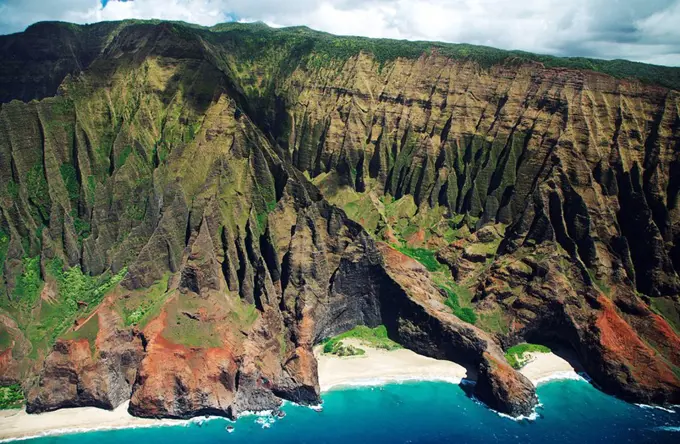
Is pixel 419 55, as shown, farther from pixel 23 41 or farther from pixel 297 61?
pixel 23 41

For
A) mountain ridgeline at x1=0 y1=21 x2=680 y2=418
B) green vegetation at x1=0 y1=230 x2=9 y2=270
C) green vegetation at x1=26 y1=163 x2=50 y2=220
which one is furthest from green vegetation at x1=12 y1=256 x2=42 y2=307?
green vegetation at x1=26 y1=163 x2=50 y2=220

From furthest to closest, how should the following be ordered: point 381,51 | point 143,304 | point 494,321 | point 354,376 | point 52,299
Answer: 1. point 381,51
2. point 494,321
3. point 354,376
4. point 52,299
5. point 143,304

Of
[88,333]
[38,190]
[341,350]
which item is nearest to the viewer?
[88,333]

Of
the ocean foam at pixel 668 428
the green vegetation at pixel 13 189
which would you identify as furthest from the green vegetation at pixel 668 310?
the green vegetation at pixel 13 189

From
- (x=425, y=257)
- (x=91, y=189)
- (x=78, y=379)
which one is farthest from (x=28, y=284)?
(x=425, y=257)

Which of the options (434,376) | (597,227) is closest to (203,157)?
(434,376)

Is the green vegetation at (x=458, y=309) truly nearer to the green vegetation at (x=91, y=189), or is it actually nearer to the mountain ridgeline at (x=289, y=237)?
the mountain ridgeline at (x=289, y=237)

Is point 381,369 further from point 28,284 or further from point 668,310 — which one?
point 28,284
